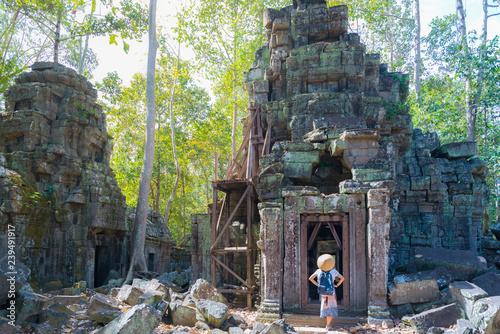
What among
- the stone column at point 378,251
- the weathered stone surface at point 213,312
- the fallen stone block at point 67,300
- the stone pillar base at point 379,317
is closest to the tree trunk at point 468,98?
the stone column at point 378,251

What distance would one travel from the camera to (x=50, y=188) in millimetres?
13172

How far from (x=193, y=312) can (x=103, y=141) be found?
1013cm

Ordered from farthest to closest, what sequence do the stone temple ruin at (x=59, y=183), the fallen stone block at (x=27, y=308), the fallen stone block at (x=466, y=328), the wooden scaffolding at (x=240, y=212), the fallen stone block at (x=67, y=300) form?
the stone temple ruin at (x=59, y=183) < the wooden scaffolding at (x=240, y=212) < the fallen stone block at (x=67, y=300) < the fallen stone block at (x=27, y=308) < the fallen stone block at (x=466, y=328)

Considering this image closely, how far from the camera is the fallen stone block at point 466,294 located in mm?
6934

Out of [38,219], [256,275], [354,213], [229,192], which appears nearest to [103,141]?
[38,219]

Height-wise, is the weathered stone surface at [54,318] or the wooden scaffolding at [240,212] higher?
the wooden scaffolding at [240,212]

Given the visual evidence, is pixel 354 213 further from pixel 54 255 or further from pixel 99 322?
pixel 54 255

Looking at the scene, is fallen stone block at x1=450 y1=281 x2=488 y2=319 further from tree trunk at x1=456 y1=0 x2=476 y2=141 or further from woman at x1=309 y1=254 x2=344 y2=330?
tree trunk at x1=456 y1=0 x2=476 y2=141

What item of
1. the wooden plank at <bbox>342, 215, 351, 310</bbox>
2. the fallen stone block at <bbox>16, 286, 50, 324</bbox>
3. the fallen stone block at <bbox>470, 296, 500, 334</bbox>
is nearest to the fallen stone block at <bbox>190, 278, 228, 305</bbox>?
the wooden plank at <bbox>342, 215, 351, 310</bbox>

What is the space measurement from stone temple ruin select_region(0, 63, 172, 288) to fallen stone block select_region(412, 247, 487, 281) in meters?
10.1

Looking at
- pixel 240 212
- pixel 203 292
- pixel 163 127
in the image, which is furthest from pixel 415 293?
pixel 163 127

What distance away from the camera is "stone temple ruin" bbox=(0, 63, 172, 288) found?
1218 centimetres

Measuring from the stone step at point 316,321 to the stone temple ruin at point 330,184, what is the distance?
9.3 inches

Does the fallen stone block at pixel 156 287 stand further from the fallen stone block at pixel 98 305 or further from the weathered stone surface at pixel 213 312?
the weathered stone surface at pixel 213 312
